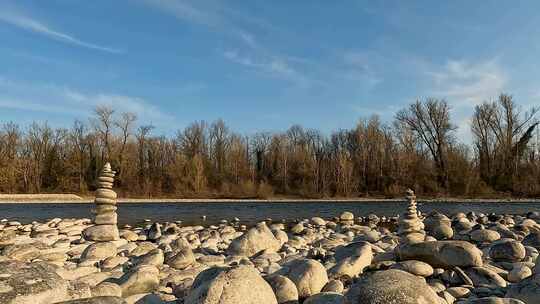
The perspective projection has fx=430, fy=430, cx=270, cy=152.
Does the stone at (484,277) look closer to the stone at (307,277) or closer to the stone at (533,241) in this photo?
the stone at (307,277)

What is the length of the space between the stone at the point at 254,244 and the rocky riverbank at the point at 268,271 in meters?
0.02

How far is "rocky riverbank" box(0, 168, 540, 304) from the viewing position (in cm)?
380

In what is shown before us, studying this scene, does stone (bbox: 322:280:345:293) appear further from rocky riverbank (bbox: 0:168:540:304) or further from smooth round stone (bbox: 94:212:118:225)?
smooth round stone (bbox: 94:212:118:225)

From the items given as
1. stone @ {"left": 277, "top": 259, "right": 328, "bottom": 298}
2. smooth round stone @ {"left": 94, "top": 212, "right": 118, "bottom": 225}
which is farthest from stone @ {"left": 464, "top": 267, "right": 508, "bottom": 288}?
smooth round stone @ {"left": 94, "top": 212, "right": 118, "bottom": 225}

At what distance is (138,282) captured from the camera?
568 centimetres

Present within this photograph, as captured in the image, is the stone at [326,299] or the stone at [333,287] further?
the stone at [333,287]

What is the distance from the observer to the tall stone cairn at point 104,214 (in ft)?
35.3

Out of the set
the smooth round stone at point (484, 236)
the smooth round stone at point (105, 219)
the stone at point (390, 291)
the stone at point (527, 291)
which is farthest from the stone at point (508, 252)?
the smooth round stone at point (105, 219)

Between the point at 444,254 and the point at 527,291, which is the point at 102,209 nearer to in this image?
the point at 444,254

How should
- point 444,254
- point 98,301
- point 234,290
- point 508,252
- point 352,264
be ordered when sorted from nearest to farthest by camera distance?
point 98,301, point 234,290, point 352,264, point 444,254, point 508,252

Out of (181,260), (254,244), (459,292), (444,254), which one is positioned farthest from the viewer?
(254,244)

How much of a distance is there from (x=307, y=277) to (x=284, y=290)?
0.55m

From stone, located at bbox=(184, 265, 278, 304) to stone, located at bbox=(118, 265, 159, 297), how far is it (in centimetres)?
177

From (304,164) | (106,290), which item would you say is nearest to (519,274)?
(106,290)
